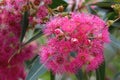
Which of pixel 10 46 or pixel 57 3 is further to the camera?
pixel 57 3

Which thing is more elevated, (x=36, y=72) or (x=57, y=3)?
(x=57, y=3)

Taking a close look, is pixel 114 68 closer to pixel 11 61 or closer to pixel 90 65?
pixel 11 61

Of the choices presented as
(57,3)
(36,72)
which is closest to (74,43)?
(36,72)

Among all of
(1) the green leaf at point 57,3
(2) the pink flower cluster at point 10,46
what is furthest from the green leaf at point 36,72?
(1) the green leaf at point 57,3

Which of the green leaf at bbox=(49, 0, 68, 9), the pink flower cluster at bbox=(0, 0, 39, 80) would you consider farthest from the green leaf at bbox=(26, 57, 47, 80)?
the green leaf at bbox=(49, 0, 68, 9)

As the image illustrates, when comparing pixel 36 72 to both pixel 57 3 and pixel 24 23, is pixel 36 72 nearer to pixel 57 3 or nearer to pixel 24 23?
pixel 24 23

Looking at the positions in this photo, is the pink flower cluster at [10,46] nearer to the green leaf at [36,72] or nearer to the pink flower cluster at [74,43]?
the green leaf at [36,72]

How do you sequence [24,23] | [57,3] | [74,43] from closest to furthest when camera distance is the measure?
[74,43], [24,23], [57,3]

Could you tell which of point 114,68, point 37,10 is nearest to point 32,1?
point 37,10

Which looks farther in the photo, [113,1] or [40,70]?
[113,1]
